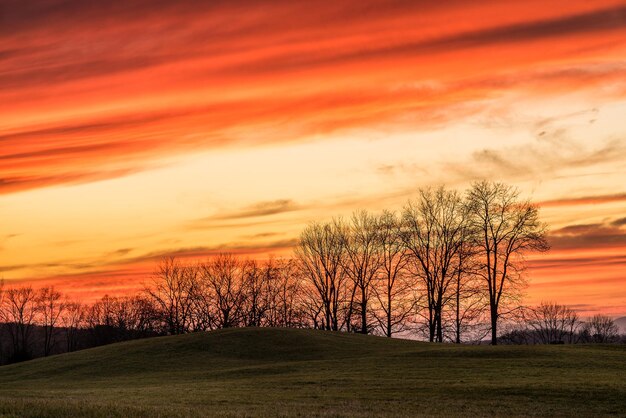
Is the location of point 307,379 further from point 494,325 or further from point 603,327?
point 603,327

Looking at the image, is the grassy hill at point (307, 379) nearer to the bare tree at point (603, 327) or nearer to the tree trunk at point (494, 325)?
the tree trunk at point (494, 325)

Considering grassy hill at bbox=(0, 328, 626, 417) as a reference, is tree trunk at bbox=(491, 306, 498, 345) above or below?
above

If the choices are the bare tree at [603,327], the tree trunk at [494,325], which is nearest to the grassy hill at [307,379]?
the tree trunk at [494,325]

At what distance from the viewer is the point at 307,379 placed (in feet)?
161

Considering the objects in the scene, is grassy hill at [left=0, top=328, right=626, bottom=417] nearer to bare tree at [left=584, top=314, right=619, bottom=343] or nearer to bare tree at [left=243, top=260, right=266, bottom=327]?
bare tree at [left=243, top=260, right=266, bottom=327]

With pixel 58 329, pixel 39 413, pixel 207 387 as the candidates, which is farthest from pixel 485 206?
pixel 58 329

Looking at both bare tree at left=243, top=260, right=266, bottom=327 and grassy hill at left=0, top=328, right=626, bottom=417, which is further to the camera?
bare tree at left=243, top=260, right=266, bottom=327

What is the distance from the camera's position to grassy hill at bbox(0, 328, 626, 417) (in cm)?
3503

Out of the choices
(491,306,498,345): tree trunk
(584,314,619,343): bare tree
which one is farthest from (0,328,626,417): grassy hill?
(584,314,619,343): bare tree

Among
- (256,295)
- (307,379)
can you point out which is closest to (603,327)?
(256,295)

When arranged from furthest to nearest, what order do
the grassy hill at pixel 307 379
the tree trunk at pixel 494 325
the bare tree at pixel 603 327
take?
the bare tree at pixel 603 327
the tree trunk at pixel 494 325
the grassy hill at pixel 307 379

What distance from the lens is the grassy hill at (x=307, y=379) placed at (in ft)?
115

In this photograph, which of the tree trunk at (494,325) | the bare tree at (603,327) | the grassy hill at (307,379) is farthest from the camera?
the bare tree at (603,327)

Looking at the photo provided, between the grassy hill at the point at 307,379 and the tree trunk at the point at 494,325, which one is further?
the tree trunk at the point at 494,325
